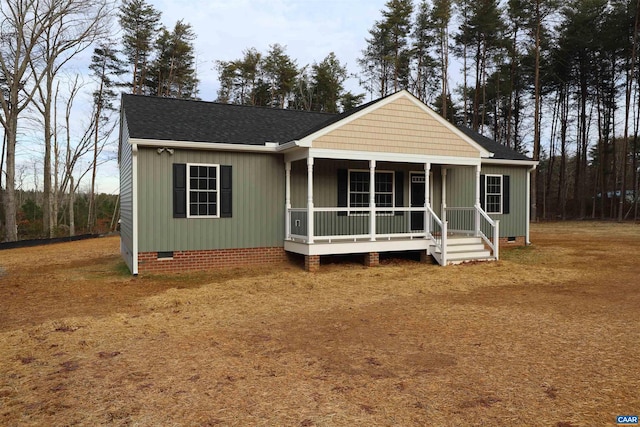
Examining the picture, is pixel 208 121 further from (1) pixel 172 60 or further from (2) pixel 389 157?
(1) pixel 172 60

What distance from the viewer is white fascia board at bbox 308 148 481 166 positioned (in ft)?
35.1

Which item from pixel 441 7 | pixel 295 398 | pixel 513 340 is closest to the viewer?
pixel 295 398

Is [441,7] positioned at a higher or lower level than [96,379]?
higher

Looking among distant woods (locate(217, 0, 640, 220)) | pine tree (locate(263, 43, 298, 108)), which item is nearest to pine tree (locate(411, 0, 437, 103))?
distant woods (locate(217, 0, 640, 220))

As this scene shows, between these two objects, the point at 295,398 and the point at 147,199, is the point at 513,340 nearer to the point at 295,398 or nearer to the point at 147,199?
the point at 295,398

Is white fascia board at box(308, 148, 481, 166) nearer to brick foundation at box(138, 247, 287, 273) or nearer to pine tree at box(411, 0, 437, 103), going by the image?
brick foundation at box(138, 247, 287, 273)

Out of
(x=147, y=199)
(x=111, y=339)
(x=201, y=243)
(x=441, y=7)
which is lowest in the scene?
(x=111, y=339)

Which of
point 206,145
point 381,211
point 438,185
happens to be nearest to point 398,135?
point 381,211

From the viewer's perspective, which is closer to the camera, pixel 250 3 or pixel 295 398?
pixel 295 398

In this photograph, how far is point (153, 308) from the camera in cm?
720

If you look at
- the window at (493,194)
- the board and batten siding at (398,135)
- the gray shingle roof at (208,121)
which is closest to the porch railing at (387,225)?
the window at (493,194)

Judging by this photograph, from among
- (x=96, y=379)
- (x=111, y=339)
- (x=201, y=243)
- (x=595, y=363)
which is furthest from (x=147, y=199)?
(x=595, y=363)

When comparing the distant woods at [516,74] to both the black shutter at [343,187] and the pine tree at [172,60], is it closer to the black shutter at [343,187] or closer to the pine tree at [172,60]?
the pine tree at [172,60]

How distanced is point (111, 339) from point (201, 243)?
5.28 metres
